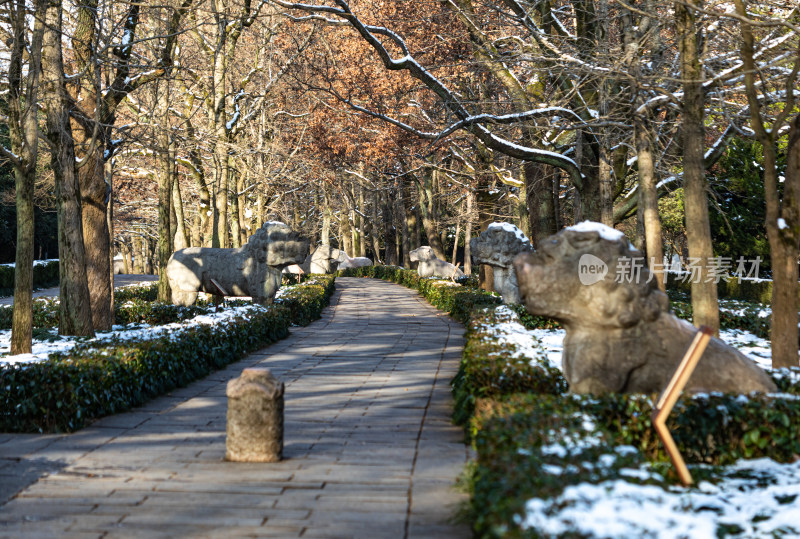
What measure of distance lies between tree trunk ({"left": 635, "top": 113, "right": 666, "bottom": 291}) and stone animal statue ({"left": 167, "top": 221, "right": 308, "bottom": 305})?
Answer: 7.88 metres

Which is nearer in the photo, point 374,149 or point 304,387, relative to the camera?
point 304,387

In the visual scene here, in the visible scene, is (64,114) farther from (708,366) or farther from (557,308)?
(708,366)

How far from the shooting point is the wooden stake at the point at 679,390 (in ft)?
15.9

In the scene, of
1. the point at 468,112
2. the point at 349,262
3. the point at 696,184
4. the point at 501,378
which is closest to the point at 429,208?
the point at 349,262

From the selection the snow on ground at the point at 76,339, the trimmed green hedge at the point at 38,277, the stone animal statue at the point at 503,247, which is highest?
the stone animal statue at the point at 503,247

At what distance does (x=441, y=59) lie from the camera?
22375 mm

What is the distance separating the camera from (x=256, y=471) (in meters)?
6.37

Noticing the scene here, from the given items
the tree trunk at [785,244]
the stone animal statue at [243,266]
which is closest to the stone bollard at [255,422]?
the tree trunk at [785,244]

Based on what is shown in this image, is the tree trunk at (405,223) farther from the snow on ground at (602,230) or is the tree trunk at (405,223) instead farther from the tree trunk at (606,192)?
the snow on ground at (602,230)

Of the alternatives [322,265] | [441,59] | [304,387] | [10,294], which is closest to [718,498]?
[304,387]

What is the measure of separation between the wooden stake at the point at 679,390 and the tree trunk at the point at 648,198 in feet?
24.4

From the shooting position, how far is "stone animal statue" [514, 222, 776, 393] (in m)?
6.17

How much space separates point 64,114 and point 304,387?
6.36 metres

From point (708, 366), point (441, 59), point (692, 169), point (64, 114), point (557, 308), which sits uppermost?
point (441, 59)
